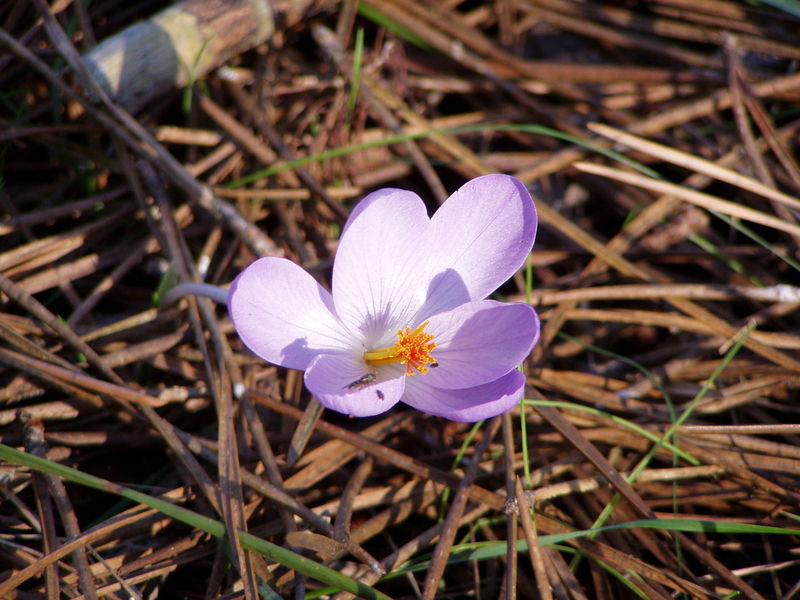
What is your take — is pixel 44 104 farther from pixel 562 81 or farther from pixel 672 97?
pixel 672 97

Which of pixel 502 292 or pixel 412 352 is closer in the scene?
pixel 412 352

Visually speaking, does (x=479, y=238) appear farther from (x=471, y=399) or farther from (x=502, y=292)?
(x=502, y=292)

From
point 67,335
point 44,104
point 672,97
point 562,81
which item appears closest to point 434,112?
point 562,81

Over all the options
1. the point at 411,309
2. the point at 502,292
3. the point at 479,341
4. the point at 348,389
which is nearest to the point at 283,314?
the point at 348,389

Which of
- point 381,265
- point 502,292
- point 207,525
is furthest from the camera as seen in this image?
point 502,292

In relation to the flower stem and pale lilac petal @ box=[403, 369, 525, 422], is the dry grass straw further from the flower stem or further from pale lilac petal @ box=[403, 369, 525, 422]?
pale lilac petal @ box=[403, 369, 525, 422]

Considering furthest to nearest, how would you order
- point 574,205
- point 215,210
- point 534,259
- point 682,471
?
point 574,205
point 534,259
point 215,210
point 682,471

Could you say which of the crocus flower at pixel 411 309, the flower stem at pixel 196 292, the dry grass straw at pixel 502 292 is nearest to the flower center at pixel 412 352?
the crocus flower at pixel 411 309

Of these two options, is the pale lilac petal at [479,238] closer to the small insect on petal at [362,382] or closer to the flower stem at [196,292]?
the small insect on petal at [362,382]
